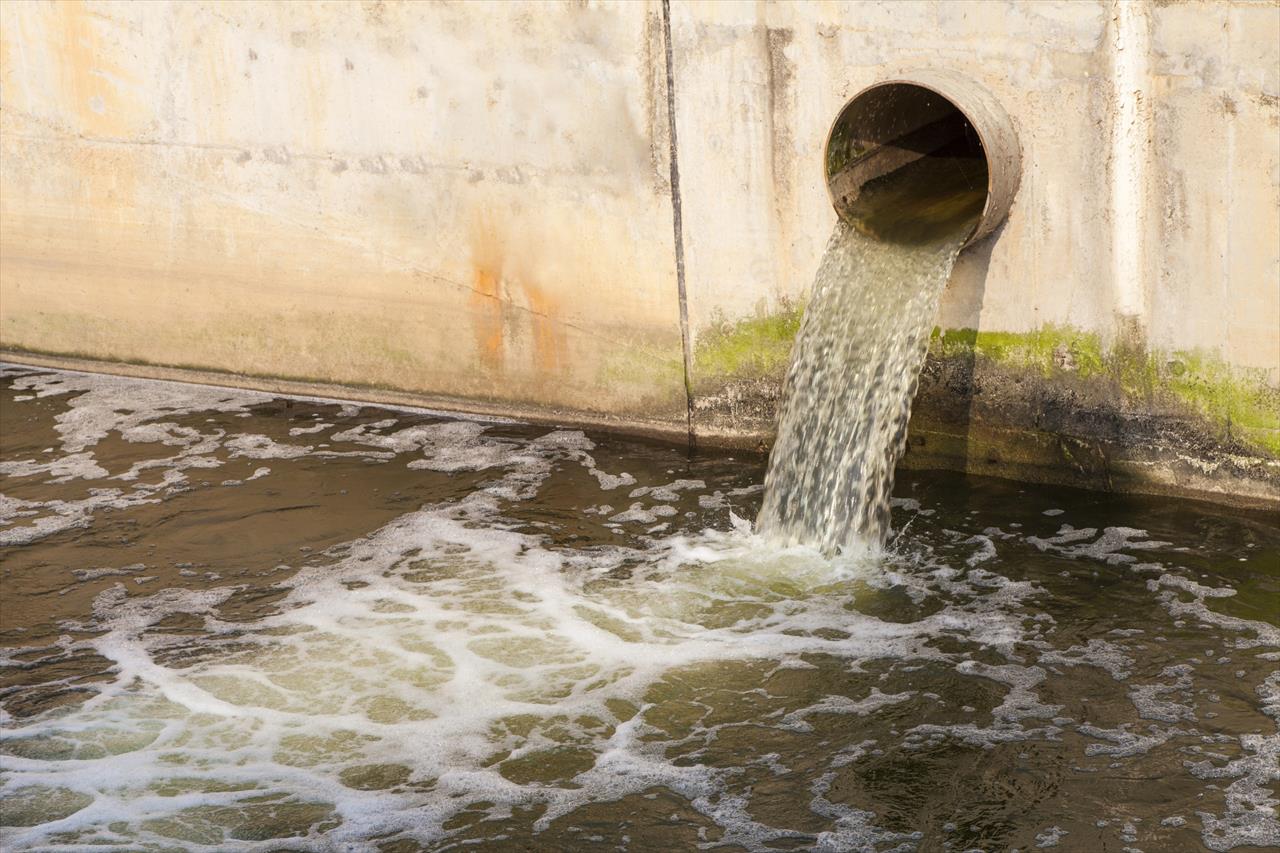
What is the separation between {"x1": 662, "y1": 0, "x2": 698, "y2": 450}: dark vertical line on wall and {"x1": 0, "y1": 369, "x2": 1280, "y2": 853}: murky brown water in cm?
29

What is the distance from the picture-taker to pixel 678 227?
7008mm

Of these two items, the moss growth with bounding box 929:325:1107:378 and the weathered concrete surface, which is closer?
the moss growth with bounding box 929:325:1107:378

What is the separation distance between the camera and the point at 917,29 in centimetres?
615

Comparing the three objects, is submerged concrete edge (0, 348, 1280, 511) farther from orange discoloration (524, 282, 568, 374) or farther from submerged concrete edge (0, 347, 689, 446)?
orange discoloration (524, 282, 568, 374)

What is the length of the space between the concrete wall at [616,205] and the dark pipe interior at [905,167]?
0.61 ft

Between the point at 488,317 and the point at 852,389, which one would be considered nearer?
the point at 852,389

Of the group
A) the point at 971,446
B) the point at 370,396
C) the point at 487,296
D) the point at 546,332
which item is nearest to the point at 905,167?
the point at 971,446

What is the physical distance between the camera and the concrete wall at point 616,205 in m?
5.86

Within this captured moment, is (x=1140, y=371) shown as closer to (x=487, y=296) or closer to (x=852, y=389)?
(x=852, y=389)

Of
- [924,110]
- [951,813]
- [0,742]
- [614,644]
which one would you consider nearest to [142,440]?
[0,742]

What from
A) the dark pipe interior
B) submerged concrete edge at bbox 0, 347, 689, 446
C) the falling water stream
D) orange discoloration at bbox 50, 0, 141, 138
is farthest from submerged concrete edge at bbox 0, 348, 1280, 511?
orange discoloration at bbox 50, 0, 141, 138

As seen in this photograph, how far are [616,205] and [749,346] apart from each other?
940 mm

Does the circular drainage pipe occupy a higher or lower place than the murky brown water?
higher

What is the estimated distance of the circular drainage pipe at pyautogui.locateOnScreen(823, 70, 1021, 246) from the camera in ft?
19.4
